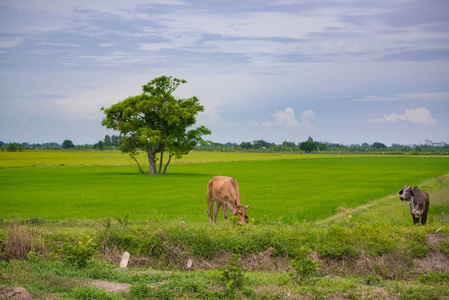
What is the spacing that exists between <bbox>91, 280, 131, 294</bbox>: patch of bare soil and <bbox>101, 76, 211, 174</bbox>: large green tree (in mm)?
39340

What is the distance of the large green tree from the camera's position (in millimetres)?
48094

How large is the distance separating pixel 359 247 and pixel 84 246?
6.37m

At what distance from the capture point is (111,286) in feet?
26.5

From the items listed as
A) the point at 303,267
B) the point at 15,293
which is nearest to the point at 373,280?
the point at 303,267

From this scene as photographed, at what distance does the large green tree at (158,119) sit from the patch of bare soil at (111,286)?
39.3 m

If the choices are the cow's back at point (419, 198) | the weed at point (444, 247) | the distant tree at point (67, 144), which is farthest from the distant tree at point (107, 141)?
the weed at point (444, 247)

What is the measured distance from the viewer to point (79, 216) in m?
19.1

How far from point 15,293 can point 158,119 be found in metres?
43.1

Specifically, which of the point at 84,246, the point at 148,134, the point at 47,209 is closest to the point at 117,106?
the point at 148,134

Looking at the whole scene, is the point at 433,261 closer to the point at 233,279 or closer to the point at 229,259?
the point at 229,259

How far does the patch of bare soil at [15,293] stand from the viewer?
702cm

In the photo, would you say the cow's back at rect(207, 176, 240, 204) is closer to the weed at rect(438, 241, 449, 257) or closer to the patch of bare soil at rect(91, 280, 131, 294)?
the weed at rect(438, 241, 449, 257)

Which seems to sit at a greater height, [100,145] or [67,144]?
[67,144]

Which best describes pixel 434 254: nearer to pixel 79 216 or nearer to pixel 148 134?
pixel 79 216
